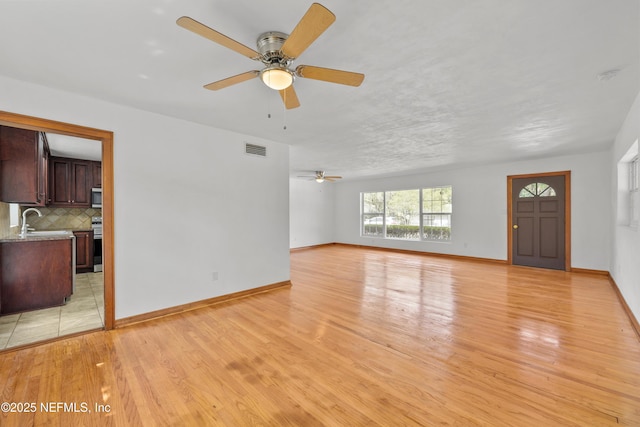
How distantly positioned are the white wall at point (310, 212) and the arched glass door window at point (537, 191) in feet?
19.1

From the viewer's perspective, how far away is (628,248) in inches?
133

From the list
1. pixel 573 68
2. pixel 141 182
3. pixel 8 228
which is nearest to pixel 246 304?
pixel 141 182

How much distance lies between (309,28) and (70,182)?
6560mm

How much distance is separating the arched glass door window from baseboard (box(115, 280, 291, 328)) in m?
5.72

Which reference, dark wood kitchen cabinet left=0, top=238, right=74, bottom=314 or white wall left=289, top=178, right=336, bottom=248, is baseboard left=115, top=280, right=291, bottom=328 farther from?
white wall left=289, top=178, right=336, bottom=248

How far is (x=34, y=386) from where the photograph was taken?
1.98 meters

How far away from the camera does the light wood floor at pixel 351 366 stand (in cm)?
172

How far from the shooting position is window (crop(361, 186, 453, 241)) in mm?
7713

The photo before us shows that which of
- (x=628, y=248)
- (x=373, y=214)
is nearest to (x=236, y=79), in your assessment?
(x=628, y=248)

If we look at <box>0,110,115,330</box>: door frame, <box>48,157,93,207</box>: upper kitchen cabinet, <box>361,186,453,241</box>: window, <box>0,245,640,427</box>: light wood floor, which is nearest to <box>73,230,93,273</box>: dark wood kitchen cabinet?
<box>48,157,93,207</box>: upper kitchen cabinet

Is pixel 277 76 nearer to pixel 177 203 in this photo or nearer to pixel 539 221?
pixel 177 203

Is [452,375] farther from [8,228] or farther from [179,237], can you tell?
[8,228]

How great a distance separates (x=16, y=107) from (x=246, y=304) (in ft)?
10.2

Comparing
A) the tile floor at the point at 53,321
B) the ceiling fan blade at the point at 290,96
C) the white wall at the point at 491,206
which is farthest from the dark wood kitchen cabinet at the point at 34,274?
the white wall at the point at 491,206
